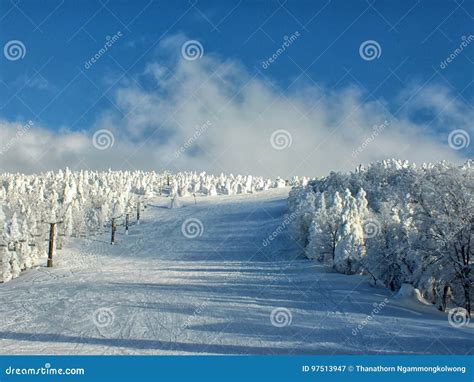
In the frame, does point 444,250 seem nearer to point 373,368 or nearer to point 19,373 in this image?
point 373,368

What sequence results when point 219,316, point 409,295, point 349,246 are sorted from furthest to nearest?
point 349,246 < point 409,295 < point 219,316

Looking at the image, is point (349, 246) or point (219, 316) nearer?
point (219, 316)

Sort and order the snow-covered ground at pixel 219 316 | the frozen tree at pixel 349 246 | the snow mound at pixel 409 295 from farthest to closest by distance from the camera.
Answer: the frozen tree at pixel 349 246, the snow mound at pixel 409 295, the snow-covered ground at pixel 219 316

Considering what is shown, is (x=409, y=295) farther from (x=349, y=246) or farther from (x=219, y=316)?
(x=349, y=246)

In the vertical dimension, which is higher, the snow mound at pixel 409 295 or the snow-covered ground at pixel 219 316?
the snow mound at pixel 409 295

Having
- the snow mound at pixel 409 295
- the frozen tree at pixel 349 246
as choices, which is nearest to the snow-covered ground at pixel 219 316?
the snow mound at pixel 409 295

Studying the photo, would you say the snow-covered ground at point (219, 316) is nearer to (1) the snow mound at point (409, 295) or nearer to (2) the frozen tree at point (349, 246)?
(1) the snow mound at point (409, 295)

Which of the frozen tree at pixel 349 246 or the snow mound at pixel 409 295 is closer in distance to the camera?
the snow mound at pixel 409 295

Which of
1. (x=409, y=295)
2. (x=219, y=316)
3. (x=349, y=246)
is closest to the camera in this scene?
(x=219, y=316)

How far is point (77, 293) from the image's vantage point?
85.9 ft

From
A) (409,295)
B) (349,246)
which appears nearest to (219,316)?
(409,295)

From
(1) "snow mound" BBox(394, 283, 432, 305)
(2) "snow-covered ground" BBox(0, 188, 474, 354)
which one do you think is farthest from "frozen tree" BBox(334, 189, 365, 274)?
(1) "snow mound" BBox(394, 283, 432, 305)

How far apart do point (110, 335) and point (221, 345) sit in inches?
173

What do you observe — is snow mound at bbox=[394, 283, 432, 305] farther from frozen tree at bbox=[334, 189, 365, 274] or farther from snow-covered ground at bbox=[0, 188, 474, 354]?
frozen tree at bbox=[334, 189, 365, 274]
